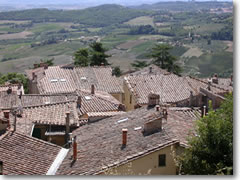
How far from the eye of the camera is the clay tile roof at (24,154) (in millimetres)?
7410

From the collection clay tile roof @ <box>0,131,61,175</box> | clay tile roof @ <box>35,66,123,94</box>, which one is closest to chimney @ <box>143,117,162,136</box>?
clay tile roof @ <box>0,131,61,175</box>

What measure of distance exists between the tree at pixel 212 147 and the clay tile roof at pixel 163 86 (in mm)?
11119

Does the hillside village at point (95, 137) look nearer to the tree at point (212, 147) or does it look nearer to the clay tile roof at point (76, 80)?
the tree at point (212, 147)

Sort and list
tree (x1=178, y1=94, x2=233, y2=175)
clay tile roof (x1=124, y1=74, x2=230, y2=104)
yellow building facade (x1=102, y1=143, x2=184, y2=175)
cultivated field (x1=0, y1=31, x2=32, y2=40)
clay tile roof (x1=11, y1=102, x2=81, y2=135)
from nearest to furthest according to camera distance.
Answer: tree (x1=178, y1=94, x2=233, y2=175)
yellow building facade (x1=102, y1=143, x2=184, y2=175)
clay tile roof (x1=11, y1=102, x2=81, y2=135)
clay tile roof (x1=124, y1=74, x2=230, y2=104)
cultivated field (x1=0, y1=31, x2=32, y2=40)

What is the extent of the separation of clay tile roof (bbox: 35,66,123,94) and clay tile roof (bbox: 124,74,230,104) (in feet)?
6.24

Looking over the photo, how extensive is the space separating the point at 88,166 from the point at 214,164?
2521 millimetres

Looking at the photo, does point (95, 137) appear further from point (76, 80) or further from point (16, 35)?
point (16, 35)

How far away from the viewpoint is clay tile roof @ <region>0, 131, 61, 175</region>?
741 cm

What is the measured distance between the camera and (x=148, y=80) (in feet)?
65.6

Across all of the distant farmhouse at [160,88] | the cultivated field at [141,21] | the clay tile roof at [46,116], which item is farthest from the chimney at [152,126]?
the cultivated field at [141,21]

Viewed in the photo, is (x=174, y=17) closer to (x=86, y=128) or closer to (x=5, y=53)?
(x=5, y=53)

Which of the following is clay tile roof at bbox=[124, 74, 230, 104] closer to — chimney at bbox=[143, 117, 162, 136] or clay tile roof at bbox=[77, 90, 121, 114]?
clay tile roof at bbox=[77, 90, 121, 114]

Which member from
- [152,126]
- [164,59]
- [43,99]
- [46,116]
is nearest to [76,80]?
[43,99]

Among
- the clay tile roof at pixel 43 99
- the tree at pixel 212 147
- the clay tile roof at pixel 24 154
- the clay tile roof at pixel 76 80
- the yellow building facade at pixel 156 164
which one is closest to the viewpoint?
the tree at pixel 212 147
